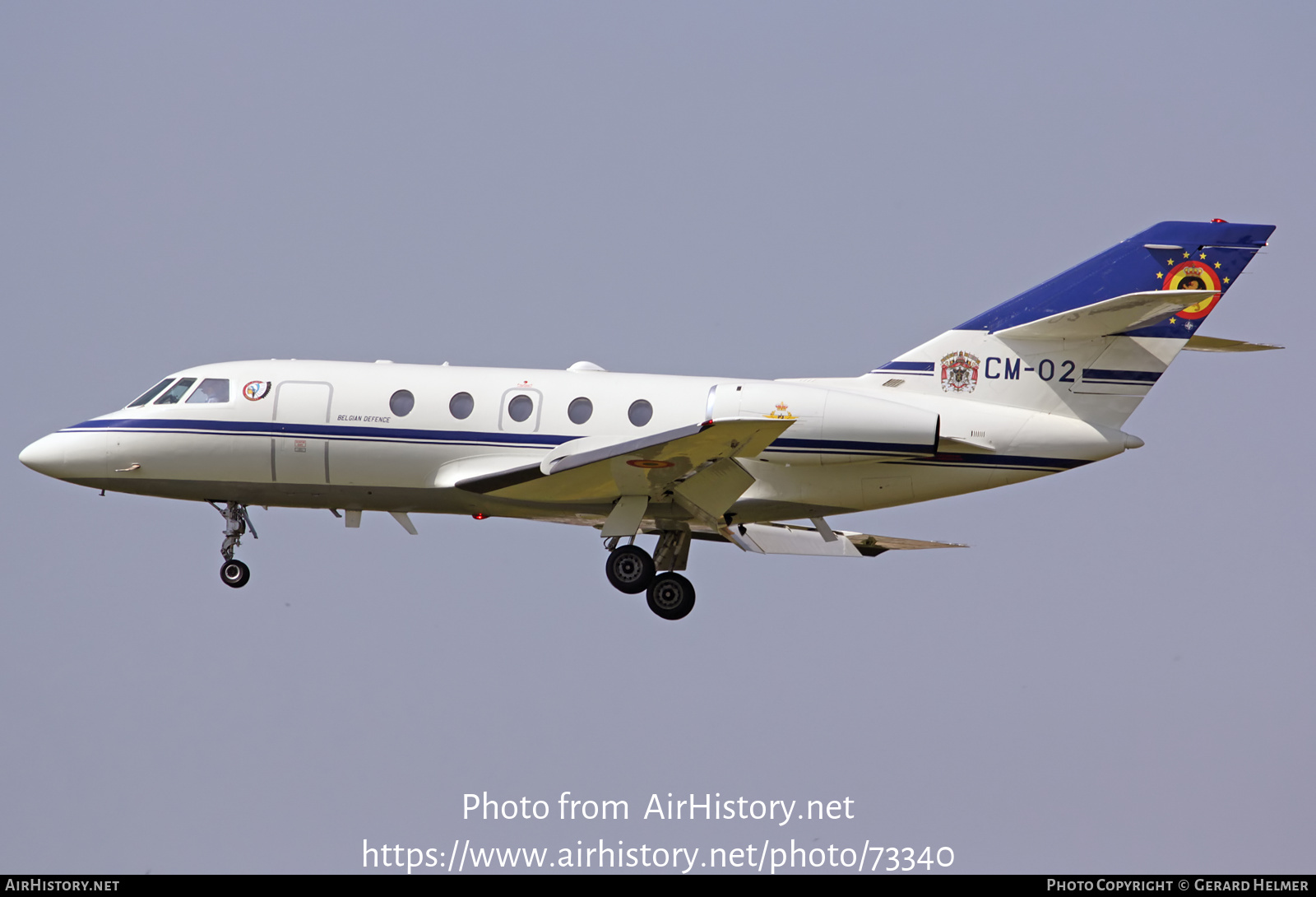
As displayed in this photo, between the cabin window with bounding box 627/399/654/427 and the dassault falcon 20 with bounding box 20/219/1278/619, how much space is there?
0.09 ft

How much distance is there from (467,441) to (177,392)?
4.53 m

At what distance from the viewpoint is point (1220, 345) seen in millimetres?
26312

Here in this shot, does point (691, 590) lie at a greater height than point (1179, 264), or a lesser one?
lesser

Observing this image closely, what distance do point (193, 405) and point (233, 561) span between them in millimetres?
2538

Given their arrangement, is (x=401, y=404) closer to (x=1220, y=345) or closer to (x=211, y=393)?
(x=211, y=393)

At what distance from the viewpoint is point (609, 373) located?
86.9 ft

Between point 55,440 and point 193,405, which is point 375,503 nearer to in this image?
point 193,405

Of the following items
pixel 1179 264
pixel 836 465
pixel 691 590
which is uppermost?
pixel 1179 264

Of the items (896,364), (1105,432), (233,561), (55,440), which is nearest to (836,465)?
(896,364)

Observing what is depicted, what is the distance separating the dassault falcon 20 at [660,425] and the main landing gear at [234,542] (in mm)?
559

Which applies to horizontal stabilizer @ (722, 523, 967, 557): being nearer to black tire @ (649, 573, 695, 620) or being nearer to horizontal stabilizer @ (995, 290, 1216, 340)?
black tire @ (649, 573, 695, 620)

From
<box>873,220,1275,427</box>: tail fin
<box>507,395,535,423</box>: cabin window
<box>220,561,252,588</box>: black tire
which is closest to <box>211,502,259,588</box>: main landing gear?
<box>220,561,252,588</box>: black tire

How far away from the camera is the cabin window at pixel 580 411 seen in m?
25.9

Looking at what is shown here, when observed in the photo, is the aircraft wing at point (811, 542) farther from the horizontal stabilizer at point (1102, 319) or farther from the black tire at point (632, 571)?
the horizontal stabilizer at point (1102, 319)
